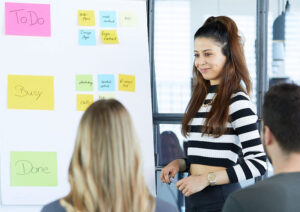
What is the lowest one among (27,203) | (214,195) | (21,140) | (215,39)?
(27,203)

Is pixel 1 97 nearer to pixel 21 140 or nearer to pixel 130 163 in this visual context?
pixel 21 140

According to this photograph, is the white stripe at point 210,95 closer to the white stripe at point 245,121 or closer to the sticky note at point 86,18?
the white stripe at point 245,121

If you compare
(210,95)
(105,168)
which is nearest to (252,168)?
(210,95)

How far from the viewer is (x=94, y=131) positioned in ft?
3.67

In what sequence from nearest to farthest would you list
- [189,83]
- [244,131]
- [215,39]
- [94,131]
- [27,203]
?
[94,131] → [244,131] → [215,39] → [27,203] → [189,83]

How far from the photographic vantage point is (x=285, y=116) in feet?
3.95

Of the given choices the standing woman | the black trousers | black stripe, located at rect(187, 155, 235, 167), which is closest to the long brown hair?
the standing woman

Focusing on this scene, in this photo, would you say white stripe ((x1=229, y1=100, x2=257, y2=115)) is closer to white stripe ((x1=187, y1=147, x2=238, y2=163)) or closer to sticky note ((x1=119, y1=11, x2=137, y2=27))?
white stripe ((x1=187, y1=147, x2=238, y2=163))

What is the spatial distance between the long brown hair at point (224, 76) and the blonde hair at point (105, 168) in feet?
2.61

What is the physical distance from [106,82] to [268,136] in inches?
52.4

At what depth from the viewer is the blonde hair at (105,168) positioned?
111 centimetres

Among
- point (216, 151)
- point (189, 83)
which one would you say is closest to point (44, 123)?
point (216, 151)

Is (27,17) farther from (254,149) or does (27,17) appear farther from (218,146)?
(254,149)

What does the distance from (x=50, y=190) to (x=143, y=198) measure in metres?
1.34
